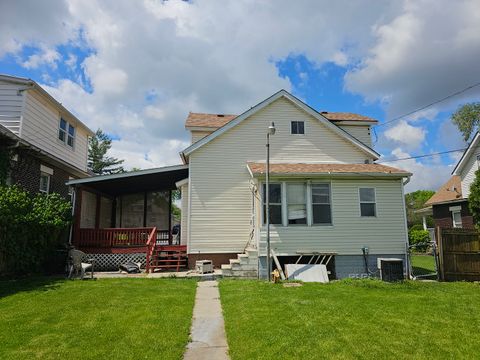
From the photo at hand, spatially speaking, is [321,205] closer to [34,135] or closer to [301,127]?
[301,127]

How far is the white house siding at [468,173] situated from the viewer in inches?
883

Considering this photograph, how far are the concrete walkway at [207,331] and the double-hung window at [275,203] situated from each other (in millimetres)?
4124

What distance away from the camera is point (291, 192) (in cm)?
1307

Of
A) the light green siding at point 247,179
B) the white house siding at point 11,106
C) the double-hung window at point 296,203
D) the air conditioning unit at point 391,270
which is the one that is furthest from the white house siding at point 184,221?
the air conditioning unit at point 391,270

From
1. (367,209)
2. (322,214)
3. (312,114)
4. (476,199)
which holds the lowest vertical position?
(322,214)

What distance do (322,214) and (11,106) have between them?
44.1 feet

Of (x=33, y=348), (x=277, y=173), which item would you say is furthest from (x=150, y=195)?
(x=33, y=348)

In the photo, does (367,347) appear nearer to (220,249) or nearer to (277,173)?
(277,173)

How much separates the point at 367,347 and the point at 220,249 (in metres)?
9.36

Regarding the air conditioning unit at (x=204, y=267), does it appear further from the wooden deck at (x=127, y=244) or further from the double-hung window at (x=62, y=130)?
the double-hung window at (x=62, y=130)

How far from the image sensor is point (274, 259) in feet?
38.8

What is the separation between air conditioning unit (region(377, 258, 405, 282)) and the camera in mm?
11859

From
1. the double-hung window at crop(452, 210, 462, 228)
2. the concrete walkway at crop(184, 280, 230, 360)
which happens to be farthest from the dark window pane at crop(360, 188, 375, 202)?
the double-hung window at crop(452, 210, 462, 228)

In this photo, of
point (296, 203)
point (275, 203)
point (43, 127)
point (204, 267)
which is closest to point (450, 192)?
point (296, 203)
